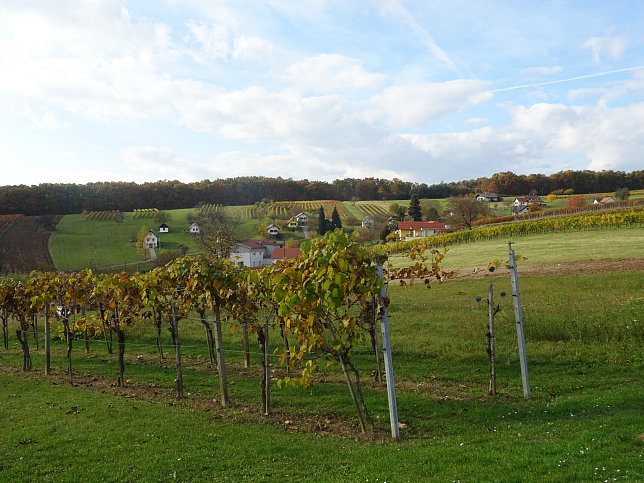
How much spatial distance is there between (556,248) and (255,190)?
302 ft

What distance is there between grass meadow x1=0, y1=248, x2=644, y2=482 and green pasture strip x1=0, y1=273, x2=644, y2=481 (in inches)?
1.4

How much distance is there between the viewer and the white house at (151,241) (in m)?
81.0

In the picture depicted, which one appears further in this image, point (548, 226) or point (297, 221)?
point (297, 221)

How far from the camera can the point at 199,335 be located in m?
20.2

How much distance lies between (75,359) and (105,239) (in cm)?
7449

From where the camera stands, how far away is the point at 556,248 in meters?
46.0

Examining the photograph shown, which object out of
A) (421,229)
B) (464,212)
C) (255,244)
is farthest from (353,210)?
(255,244)

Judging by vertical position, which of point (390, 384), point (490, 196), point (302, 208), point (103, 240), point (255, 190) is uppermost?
point (255, 190)

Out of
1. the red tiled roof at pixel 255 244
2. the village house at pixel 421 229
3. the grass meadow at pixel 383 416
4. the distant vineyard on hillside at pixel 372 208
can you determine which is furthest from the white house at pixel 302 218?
the grass meadow at pixel 383 416

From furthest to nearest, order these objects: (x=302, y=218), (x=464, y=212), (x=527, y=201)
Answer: (x=527, y=201), (x=302, y=218), (x=464, y=212)

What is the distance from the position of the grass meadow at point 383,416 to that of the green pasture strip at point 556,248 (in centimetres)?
2233

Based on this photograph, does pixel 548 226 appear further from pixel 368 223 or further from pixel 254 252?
pixel 254 252

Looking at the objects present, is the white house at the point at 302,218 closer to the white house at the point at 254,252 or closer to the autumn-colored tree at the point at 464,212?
the white house at the point at 254,252

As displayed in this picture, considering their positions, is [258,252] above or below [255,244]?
below
